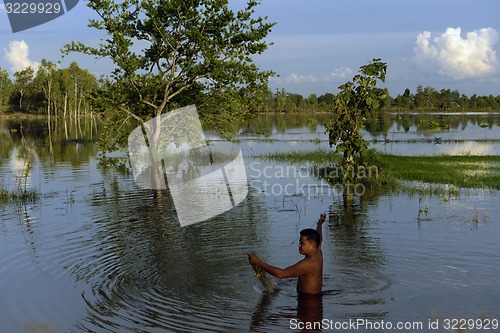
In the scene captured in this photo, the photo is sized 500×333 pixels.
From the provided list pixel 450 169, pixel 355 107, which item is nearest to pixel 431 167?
pixel 450 169

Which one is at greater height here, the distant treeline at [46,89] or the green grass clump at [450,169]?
the distant treeline at [46,89]

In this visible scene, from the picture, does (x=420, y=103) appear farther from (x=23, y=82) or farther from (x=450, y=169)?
(x=450, y=169)

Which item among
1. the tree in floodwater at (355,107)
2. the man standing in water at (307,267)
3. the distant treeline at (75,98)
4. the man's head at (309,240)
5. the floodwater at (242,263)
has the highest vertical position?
the distant treeline at (75,98)

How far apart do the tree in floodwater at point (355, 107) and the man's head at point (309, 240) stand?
1332cm

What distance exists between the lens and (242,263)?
12391mm

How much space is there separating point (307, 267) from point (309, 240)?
583mm

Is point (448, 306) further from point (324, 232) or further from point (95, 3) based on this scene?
point (95, 3)

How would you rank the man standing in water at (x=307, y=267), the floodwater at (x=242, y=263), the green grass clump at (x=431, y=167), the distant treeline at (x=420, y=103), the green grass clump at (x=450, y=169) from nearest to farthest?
the floodwater at (x=242, y=263) < the man standing in water at (x=307, y=267) < the green grass clump at (x=450, y=169) < the green grass clump at (x=431, y=167) < the distant treeline at (x=420, y=103)

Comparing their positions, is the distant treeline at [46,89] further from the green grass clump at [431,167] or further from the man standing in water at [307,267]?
the man standing in water at [307,267]

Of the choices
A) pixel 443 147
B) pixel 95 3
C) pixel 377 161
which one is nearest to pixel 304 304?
pixel 377 161

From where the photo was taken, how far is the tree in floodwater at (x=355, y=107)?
72.5 feet

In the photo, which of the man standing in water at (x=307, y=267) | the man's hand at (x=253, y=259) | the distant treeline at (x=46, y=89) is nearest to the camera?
the man's hand at (x=253, y=259)

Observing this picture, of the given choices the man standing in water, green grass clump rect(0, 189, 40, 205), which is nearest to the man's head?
the man standing in water

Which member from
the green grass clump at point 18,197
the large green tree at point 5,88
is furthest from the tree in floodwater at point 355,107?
the large green tree at point 5,88
